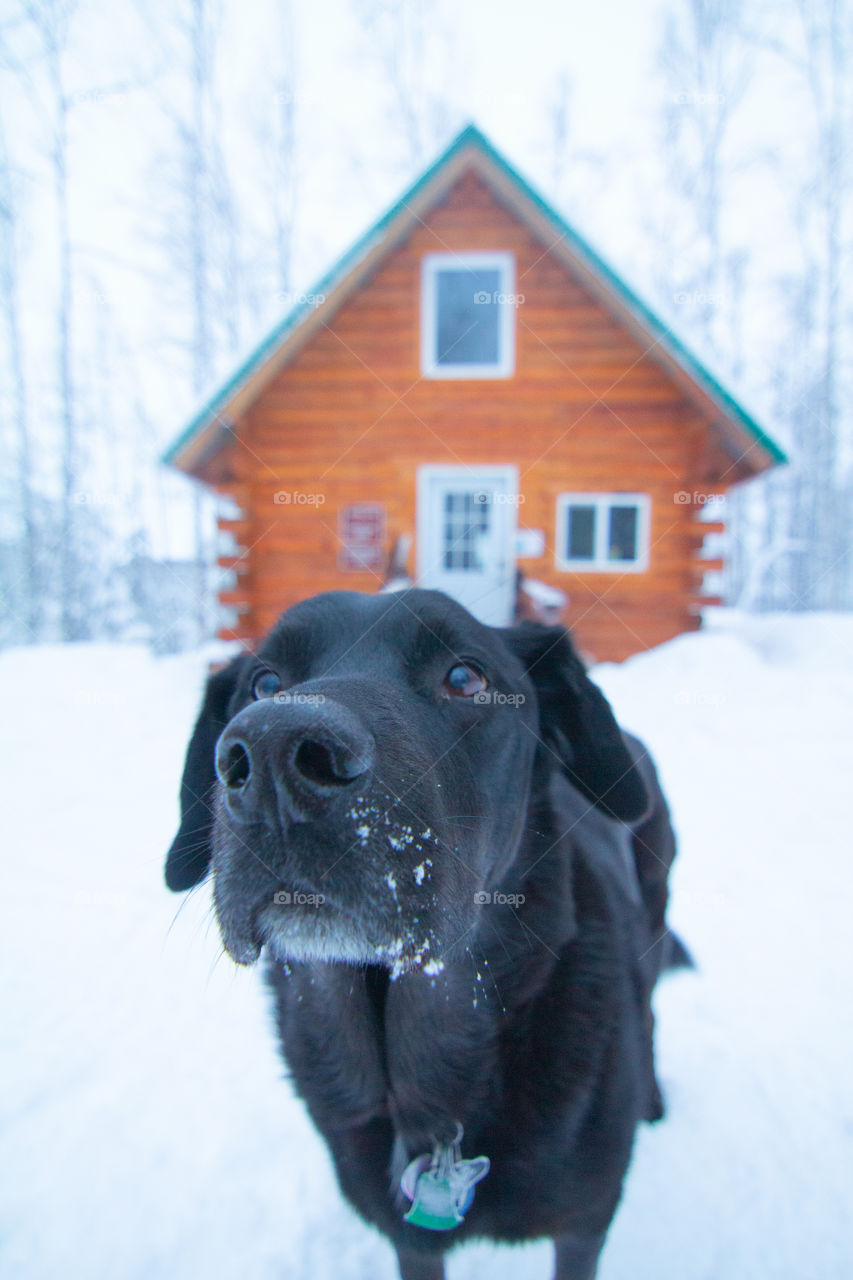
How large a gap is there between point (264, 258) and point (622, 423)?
796cm

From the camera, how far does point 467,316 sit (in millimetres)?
8172

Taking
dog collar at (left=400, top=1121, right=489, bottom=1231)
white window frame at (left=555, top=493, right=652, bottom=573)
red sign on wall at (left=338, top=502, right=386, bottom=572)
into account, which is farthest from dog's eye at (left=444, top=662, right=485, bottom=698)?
white window frame at (left=555, top=493, right=652, bottom=573)

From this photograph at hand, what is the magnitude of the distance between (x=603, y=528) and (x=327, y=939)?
7630 millimetres

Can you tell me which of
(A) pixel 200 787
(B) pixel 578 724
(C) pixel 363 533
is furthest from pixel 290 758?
(C) pixel 363 533

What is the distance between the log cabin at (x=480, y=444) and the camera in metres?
7.87

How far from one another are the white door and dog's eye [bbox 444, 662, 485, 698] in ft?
21.1

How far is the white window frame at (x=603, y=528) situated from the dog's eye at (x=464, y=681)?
675 cm

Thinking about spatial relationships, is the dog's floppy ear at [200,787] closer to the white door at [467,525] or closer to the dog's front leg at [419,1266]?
the dog's front leg at [419,1266]

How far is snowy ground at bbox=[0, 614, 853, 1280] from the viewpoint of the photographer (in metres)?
1.68

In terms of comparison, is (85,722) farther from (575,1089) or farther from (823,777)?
(823,777)

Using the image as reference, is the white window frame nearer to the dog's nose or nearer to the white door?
the white door


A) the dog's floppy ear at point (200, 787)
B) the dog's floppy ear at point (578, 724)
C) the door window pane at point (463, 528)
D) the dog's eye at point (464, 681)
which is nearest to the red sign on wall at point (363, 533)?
the door window pane at point (463, 528)

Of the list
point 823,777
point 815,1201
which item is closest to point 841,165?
point 823,777

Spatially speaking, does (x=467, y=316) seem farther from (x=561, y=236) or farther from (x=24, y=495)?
(x=24, y=495)
